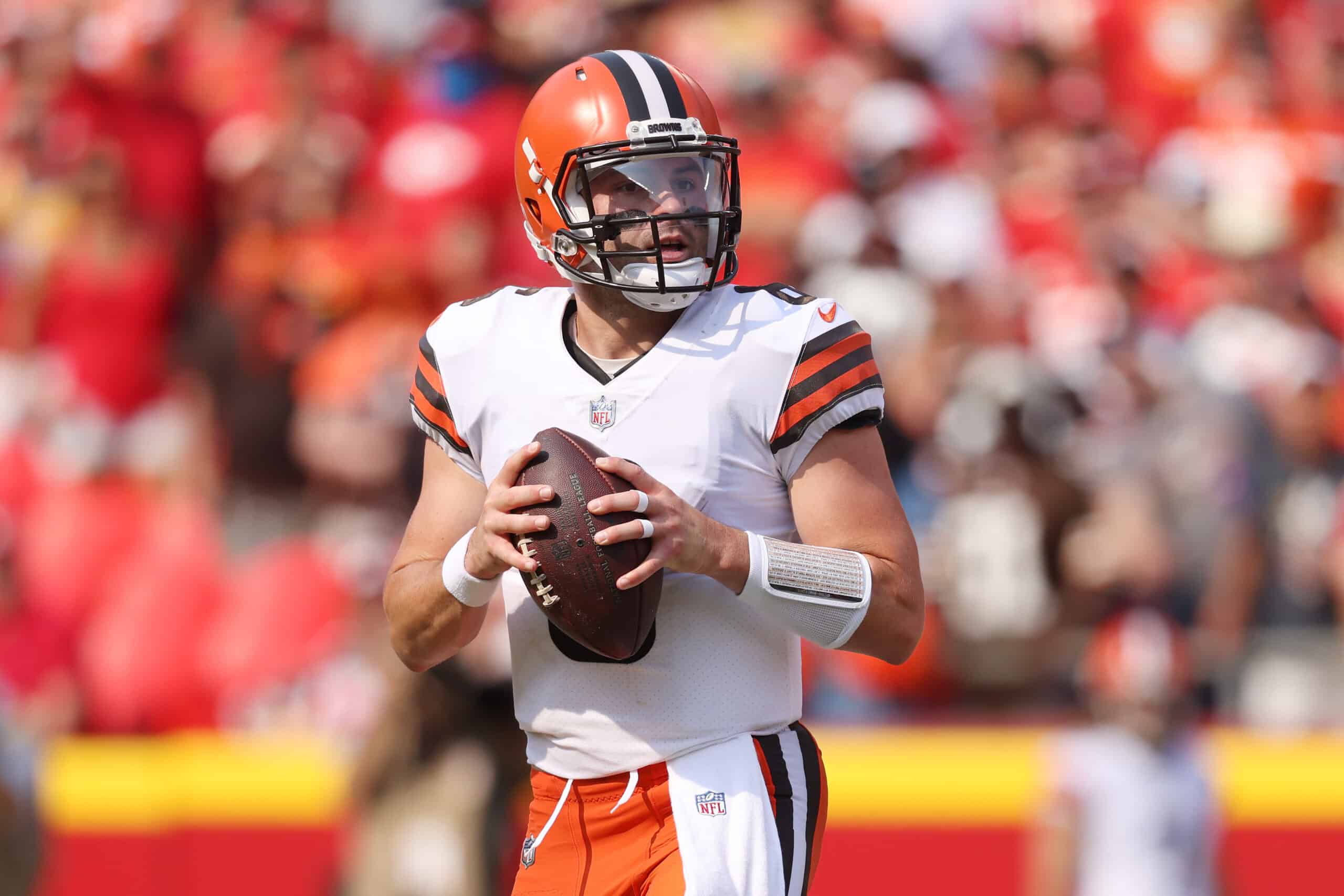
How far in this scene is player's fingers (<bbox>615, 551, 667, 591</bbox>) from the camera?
263 cm

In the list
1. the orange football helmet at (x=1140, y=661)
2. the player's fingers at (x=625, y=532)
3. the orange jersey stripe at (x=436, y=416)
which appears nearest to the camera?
the player's fingers at (x=625, y=532)

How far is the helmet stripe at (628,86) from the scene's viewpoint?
116 inches

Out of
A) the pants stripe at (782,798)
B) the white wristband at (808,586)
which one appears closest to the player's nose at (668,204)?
the white wristband at (808,586)

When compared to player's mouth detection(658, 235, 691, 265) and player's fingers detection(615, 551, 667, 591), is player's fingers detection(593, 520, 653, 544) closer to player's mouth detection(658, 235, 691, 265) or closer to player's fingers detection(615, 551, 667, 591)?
player's fingers detection(615, 551, 667, 591)

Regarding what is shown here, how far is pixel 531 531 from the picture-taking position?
268 centimetres

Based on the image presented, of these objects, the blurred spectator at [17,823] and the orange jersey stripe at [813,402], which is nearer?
the orange jersey stripe at [813,402]

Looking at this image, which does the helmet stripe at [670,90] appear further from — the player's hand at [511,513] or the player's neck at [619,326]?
the player's hand at [511,513]

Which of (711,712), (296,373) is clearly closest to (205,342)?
(296,373)

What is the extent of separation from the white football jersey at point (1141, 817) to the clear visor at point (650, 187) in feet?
10.5

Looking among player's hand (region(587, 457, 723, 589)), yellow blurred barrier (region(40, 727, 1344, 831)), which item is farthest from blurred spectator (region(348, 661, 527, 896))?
player's hand (region(587, 457, 723, 589))

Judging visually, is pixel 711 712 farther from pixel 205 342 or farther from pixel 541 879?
pixel 205 342

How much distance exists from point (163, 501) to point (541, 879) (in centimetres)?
470

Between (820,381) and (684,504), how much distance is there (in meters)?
0.32

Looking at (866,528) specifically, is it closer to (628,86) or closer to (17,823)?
(628,86)
